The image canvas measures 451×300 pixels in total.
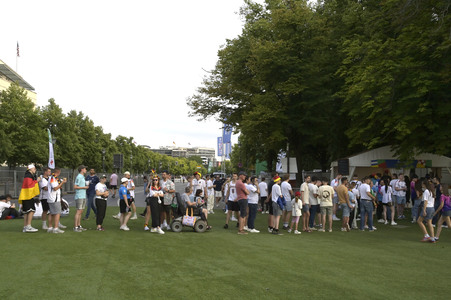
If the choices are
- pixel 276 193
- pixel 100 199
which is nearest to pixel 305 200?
pixel 276 193

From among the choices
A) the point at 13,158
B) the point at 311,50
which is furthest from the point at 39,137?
the point at 311,50

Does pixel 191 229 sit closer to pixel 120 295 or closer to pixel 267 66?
pixel 120 295

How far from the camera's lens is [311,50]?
89.6 feet

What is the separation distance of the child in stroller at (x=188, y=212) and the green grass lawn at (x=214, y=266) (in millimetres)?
569

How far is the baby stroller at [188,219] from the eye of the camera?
1254 cm

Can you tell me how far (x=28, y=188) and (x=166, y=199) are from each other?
154 inches

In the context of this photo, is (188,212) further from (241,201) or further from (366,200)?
(366,200)

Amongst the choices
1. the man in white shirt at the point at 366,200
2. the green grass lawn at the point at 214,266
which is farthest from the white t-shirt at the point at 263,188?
the green grass lawn at the point at 214,266

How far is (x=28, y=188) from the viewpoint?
11172 millimetres

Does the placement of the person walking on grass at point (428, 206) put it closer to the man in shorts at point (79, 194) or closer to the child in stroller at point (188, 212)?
the child in stroller at point (188, 212)

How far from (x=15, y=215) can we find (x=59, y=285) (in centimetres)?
1094

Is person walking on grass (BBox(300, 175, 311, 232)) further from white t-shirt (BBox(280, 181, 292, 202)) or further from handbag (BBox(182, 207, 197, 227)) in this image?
handbag (BBox(182, 207, 197, 227))

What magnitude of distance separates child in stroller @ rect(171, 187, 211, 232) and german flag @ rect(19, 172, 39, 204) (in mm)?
4074

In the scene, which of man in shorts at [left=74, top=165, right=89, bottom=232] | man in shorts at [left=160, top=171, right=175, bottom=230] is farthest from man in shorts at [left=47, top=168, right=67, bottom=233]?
man in shorts at [left=160, top=171, right=175, bottom=230]
